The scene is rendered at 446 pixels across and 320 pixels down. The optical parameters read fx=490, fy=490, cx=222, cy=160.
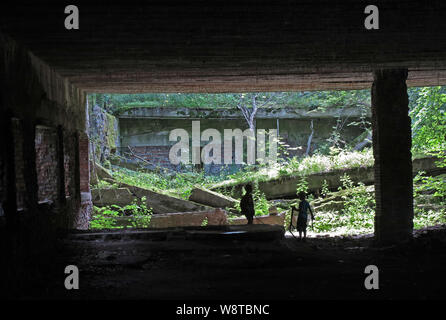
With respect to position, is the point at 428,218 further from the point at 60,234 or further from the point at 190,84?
the point at 60,234

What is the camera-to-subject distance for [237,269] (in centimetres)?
714

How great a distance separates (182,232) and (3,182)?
398 cm

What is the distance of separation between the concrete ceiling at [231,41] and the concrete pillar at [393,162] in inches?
22.2

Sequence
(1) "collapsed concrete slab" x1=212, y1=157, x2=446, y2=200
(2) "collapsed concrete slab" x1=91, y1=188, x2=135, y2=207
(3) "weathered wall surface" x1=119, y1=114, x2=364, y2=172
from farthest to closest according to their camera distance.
Answer: (3) "weathered wall surface" x1=119, y1=114, x2=364, y2=172 → (1) "collapsed concrete slab" x1=212, y1=157, x2=446, y2=200 → (2) "collapsed concrete slab" x1=91, y1=188, x2=135, y2=207

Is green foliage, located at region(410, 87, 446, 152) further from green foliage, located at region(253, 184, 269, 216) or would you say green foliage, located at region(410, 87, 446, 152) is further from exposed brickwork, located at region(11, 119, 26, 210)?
exposed brickwork, located at region(11, 119, 26, 210)

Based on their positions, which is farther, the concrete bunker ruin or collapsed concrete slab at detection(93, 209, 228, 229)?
collapsed concrete slab at detection(93, 209, 228, 229)

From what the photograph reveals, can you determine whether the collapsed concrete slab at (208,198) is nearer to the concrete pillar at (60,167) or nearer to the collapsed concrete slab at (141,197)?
the collapsed concrete slab at (141,197)

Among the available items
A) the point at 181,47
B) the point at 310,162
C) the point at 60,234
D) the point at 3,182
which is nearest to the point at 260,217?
the point at 310,162

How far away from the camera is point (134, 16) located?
6.12m

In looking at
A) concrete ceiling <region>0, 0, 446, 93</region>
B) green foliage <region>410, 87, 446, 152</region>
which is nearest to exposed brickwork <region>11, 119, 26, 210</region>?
concrete ceiling <region>0, 0, 446, 93</region>

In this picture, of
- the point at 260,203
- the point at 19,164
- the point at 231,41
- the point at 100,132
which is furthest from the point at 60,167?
the point at 100,132

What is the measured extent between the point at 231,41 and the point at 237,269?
Result: 342 cm

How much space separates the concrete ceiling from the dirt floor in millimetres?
3316

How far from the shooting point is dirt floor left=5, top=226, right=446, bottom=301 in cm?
580
